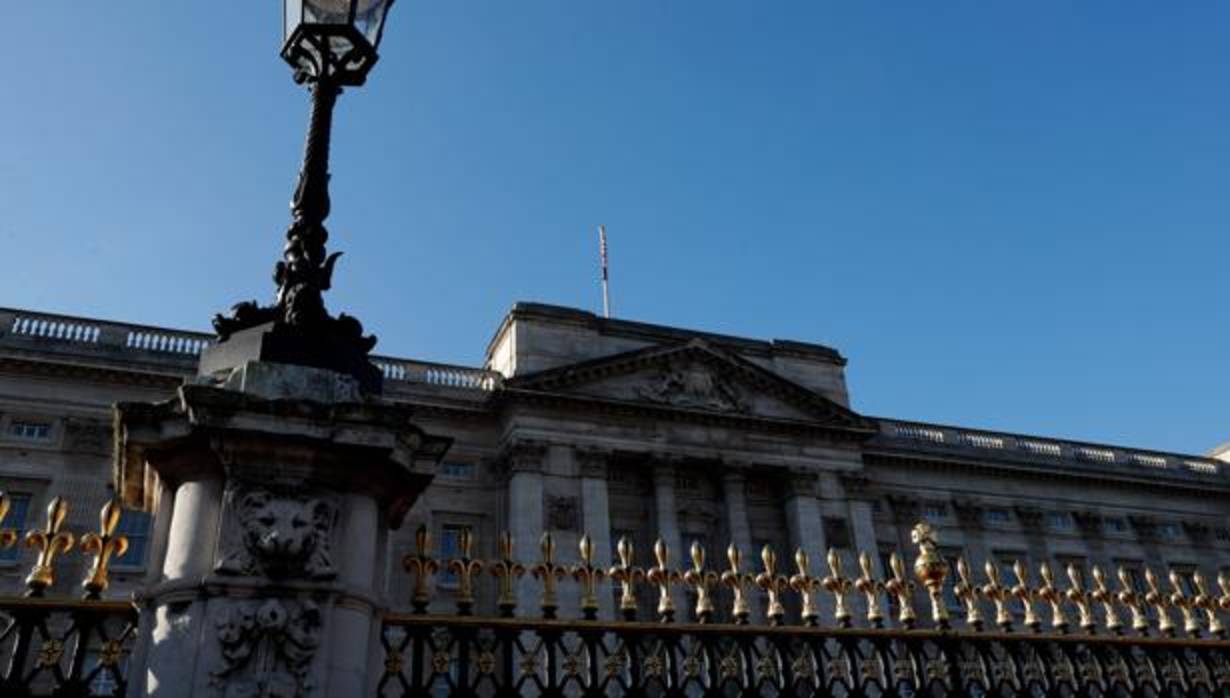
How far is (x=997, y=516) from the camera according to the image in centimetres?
4369

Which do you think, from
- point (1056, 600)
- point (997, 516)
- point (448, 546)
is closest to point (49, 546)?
point (1056, 600)

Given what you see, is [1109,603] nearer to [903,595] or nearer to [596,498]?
[903,595]

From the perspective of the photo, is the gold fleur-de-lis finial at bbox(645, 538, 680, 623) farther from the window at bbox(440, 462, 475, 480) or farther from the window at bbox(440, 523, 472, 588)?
the window at bbox(440, 462, 475, 480)

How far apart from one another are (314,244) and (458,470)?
29.9 m

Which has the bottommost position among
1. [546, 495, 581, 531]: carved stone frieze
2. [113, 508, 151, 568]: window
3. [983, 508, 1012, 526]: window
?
[113, 508, 151, 568]: window

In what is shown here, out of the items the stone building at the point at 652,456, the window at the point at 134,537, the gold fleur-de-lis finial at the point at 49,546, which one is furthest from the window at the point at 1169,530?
the gold fleur-de-lis finial at the point at 49,546

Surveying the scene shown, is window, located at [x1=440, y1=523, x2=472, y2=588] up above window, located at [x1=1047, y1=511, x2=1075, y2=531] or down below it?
below

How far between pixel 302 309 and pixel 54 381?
3024cm

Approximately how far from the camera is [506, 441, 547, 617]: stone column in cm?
3241

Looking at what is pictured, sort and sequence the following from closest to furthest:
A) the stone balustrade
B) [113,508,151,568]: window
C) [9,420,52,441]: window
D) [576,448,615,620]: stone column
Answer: [113,508,151,568]: window → [9,420,52,441]: window → [576,448,615,620]: stone column → the stone balustrade

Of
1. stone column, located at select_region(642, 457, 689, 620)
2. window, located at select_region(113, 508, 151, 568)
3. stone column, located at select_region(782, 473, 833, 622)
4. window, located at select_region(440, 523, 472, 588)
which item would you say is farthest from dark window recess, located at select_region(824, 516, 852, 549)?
window, located at select_region(113, 508, 151, 568)

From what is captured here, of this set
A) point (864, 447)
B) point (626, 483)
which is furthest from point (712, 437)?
point (864, 447)

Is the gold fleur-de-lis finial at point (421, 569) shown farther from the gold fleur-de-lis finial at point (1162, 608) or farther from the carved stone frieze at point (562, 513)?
the carved stone frieze at point (562, 513)

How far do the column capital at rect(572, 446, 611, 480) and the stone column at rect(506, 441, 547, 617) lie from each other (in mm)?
1330
